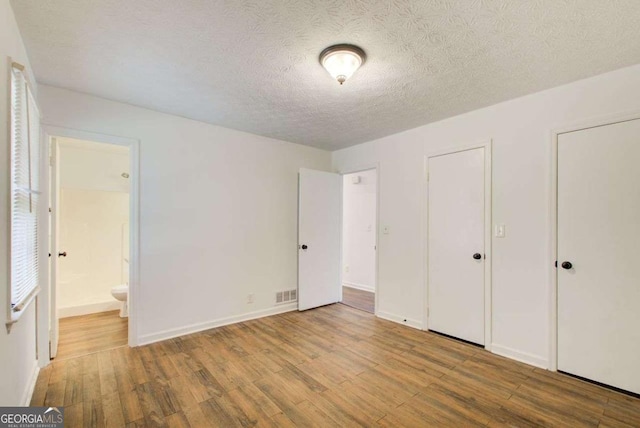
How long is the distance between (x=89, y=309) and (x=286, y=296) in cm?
275

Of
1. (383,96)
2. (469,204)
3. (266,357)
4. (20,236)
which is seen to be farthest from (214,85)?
(469,204)

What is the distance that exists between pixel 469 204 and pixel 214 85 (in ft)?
9.07

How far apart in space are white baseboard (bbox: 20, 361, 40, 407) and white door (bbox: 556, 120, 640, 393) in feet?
13.4

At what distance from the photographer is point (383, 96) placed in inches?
107

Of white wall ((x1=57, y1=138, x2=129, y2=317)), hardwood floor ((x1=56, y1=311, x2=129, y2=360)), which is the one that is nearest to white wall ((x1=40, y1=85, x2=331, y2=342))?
hardwood floor ((x1=56, y1=311, x2=129, y2=360))

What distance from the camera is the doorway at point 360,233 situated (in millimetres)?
5539

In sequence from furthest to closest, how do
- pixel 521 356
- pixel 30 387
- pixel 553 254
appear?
1. pixel 521 356
2. pixel 553 254
3. pixel 30 387

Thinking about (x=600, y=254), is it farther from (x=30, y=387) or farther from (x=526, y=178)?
(x=30, y=387)

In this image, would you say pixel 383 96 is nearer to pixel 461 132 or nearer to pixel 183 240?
pixel 461 132

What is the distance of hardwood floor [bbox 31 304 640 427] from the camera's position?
1.92m

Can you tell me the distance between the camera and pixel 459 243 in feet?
10.4

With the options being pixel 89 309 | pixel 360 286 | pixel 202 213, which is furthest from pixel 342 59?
pixel 89 309

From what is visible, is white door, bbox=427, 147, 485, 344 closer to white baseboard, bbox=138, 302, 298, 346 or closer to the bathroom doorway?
white baseboard, bbox=138, 302, 298, 346

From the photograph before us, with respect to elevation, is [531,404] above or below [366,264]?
below
